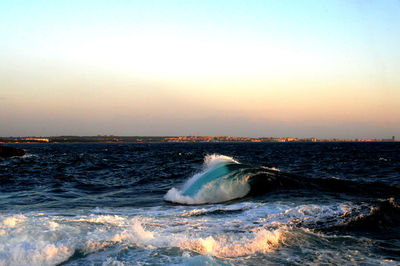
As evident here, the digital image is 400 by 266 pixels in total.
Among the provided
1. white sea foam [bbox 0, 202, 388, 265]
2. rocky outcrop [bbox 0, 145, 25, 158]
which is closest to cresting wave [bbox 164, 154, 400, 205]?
white sea foam [bbox 0, 202, 388, 265]

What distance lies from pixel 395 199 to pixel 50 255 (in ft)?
37.7

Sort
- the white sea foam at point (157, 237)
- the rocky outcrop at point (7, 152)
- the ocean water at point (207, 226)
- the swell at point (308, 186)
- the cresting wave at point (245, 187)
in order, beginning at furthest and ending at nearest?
the rocky outcrop at point (7, 152) → the swell at point (308, 186) → the cresting wave at point (245, 187) → the ocean water at point (207, 226) → the white sea foam at point (157, 237)

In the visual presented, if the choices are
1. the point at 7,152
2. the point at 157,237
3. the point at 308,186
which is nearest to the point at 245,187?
the point at 308,186

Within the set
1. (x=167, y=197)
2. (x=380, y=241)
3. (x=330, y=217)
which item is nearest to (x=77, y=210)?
(x=167, y=197)

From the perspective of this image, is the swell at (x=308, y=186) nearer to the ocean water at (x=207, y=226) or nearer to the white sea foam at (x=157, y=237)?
the ocean water at (x=207, y=226)

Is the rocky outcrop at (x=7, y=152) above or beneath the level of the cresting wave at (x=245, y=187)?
beneath

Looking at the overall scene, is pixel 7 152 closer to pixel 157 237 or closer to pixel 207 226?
pixel 207 226

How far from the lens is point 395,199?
12.1 m

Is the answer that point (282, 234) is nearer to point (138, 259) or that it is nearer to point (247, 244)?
point (247, 244)

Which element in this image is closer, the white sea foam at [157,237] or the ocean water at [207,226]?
the white sea foam at [157,237]

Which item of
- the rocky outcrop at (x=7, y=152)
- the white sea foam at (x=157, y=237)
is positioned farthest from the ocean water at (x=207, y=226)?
the rocky outcrop at (x=7, y=152)

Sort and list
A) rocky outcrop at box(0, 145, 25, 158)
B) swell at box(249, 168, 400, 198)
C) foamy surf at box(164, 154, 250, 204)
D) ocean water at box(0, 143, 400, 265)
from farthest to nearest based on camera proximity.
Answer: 1. rocky outcrop at box(0, 145, 25, 158)
2. swell at box(249, 168, 400, 198)
3. foamy surf at box(164, 154, 250, 204)
4. ocean water at box(0, 143, 400, 265)

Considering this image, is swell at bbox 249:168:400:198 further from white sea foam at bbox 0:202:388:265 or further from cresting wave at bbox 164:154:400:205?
white sea foam at bbox 0:202:388:265

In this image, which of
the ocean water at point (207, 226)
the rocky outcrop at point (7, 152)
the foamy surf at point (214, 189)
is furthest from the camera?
the rocky outcrop at point (7, 152)
